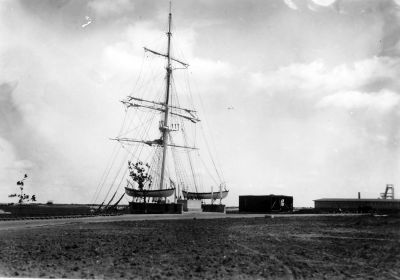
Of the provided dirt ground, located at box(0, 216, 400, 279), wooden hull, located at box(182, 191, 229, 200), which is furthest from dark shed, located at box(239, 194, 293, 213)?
dirt ground, located at box(0, 216, 400, 279)

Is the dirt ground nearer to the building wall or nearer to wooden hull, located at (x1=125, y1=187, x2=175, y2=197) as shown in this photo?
wooden hull, located at (x1=125, y1=187, x2=175, y2=197)

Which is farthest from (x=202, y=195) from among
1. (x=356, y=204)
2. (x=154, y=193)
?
(x=356, y=204)

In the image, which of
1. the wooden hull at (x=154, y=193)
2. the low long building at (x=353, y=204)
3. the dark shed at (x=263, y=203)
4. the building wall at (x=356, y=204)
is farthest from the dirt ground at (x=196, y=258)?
the building wall at (x=356, y=204)

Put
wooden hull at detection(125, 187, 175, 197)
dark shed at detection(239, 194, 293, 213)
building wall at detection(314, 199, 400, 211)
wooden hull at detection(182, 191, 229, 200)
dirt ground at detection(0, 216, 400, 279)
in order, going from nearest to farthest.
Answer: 1. dirt ground at detection(0, 216, 400, 279)
2. wooden hull at detection(125, 187, 175, 197)
3. wooden hull at detection(182, 191, 229, 200)
4. dark shed at detection(239, 194, 293, 213)
5. building wall at detection(314, 199, 400, 211)

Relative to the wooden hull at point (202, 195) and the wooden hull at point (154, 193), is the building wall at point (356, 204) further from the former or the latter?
the wooden hull at point (154, 193)

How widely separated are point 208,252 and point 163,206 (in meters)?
36.5

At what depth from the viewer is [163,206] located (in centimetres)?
5006

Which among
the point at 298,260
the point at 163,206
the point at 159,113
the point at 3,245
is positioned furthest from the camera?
the point at 159,113

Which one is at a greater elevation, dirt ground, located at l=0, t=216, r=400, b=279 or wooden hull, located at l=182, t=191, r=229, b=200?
wooden hull, located at l=182, t=191, r=229, b=200

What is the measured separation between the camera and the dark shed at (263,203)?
71.5m

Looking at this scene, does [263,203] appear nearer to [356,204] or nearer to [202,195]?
[202,195]

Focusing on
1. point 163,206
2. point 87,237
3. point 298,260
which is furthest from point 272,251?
point 163,206

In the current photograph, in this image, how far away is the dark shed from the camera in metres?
71.5

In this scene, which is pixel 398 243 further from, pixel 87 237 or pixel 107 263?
pixel 87 237
